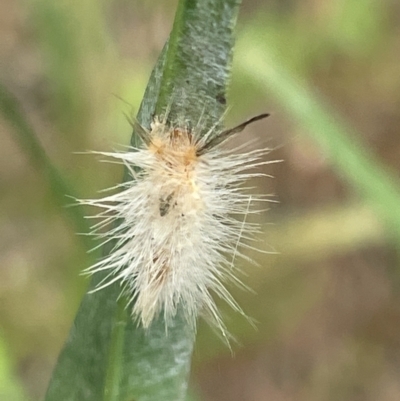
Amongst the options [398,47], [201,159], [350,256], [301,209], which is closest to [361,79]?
[398,47]

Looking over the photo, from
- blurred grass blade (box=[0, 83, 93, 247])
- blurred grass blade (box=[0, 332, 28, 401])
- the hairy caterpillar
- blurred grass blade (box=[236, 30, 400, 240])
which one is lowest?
blurred grass blade (box=[0, 332, 28, 401])

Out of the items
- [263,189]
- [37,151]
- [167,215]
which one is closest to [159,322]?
[167,215]

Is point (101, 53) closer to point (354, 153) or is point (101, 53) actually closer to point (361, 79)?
point (354, 153)

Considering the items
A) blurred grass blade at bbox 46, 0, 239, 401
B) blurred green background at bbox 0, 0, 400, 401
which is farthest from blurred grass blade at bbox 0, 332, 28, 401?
blurred green background at bbox 0, 0, 400, 401

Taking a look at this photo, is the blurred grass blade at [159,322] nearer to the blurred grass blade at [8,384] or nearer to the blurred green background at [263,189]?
the blurred grass blade at [8,384]

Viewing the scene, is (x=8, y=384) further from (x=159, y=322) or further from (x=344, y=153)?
(x=344, y=153)

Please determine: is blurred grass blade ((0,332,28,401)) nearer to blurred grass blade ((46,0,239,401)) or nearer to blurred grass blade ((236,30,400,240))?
blurred grass blade ((46,0,239,401))

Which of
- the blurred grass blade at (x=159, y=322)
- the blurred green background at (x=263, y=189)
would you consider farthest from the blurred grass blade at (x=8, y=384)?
the blurred green background at (x=263, y=189)
